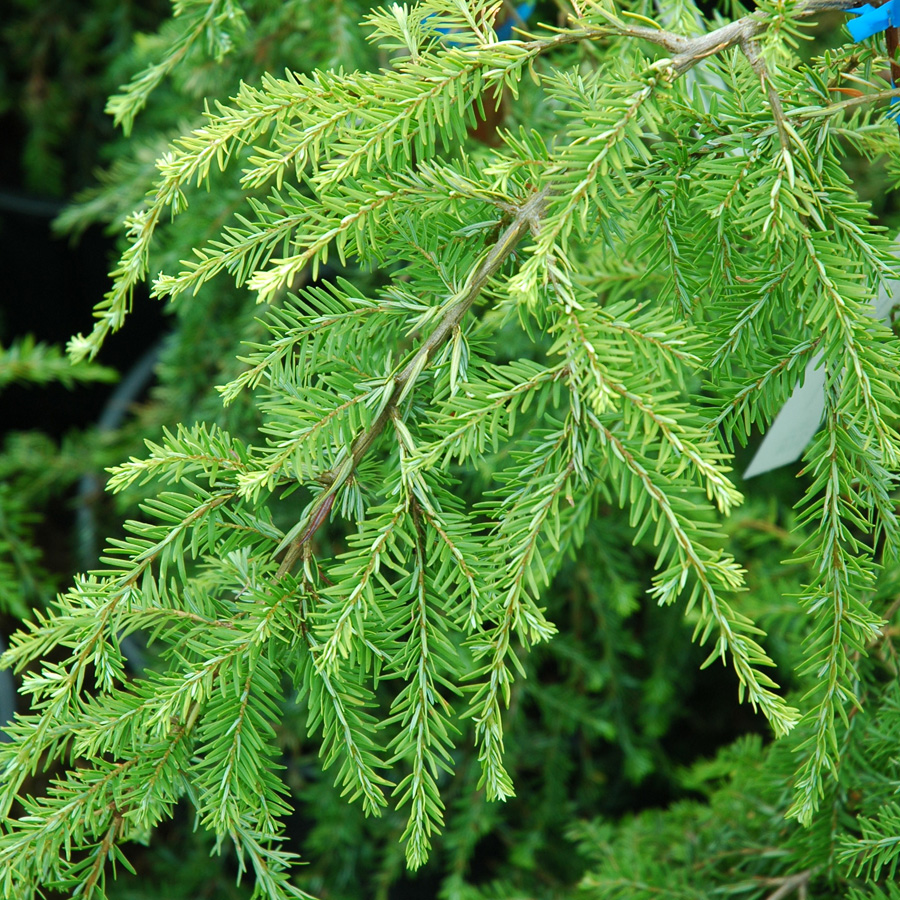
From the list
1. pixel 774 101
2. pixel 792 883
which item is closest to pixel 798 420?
pixel 774 101

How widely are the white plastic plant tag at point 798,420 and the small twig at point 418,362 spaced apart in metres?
0.20

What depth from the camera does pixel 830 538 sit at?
0.41 metres

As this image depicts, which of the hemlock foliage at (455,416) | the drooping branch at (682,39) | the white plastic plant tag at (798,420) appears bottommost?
the white plastic plant tag at (798,420)

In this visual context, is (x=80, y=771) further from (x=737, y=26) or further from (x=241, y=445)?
(x=737, y=26)

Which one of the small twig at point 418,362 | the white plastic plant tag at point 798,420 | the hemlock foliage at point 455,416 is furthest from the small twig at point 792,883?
the small twig at point 418,362

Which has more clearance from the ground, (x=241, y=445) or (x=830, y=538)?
(x=241, y=445)

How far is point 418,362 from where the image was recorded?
422mm

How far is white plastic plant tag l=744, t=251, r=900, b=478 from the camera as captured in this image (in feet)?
1.67

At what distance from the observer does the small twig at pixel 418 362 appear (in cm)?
42

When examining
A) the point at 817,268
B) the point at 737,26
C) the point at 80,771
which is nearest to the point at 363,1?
the point at 737,26

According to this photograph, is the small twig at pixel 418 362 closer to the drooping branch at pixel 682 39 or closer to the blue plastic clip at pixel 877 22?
the drooping branch at pixel 682 39

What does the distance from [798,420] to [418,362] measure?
26cm

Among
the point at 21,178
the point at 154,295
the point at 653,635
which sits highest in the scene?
the point at 154,295

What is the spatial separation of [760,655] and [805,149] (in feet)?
0.77
